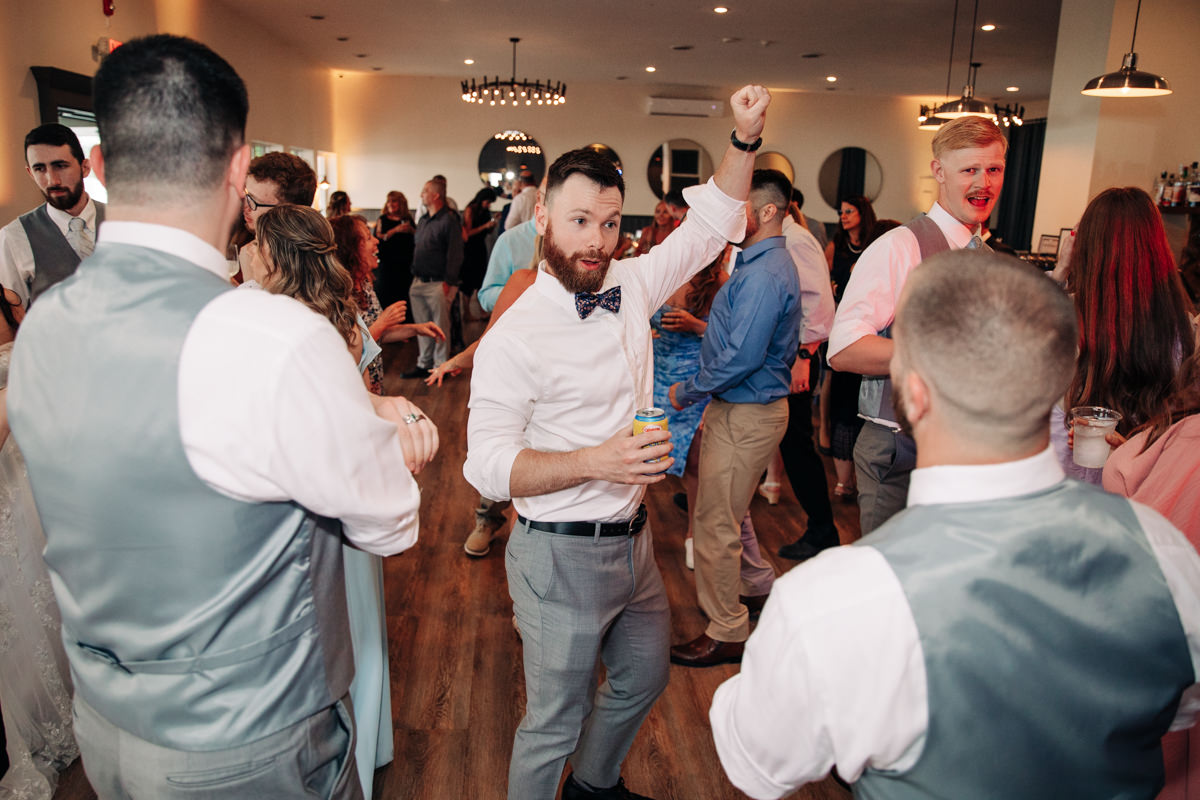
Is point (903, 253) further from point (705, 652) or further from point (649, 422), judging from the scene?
point (705, 652)

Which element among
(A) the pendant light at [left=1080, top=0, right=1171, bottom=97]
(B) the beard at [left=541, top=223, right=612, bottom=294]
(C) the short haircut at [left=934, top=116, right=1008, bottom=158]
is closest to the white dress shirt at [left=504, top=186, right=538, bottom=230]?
(A) the pendant light at [left=1080, top=0, right=1171, bottom=97]

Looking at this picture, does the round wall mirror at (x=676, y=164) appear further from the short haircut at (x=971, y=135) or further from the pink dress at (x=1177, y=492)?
the pink dress at (x=1177, y=492)

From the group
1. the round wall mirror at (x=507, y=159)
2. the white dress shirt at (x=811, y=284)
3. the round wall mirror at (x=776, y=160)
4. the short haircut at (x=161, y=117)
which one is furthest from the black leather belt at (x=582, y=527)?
the round wall mirror at (x=776, y=160)

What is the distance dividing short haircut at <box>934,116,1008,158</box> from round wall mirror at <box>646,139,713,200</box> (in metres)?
12.3

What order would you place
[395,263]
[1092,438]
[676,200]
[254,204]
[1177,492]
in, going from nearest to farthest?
[1177,492] → [1092,438] → [254,204] → [676,200] → [395,263]

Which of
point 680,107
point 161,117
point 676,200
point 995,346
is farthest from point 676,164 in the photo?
point 995,346

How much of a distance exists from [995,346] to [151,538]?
1.03 meters

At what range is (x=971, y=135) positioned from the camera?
7.20ft

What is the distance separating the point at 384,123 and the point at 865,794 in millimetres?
14272

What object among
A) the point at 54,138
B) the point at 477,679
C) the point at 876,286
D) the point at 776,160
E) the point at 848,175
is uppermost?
the point at 776,160

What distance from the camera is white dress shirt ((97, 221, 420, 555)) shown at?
0.98 meters

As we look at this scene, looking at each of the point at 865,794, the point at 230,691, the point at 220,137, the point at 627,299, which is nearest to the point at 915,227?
the point at 627,299

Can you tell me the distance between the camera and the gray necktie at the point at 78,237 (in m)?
3.10

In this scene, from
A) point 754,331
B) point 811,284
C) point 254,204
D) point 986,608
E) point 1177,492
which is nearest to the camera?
point 986,608
